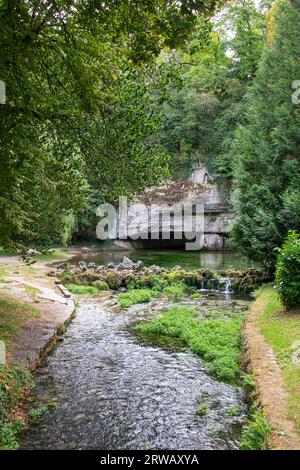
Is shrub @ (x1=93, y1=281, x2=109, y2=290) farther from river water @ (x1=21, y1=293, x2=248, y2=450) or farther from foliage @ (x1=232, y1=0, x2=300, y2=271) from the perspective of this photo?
river water @ (x1=21, y1=293, x2=248, y2=450)

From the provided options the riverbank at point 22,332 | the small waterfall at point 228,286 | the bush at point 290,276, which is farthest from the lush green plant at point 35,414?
the small waterfall at point 228,286

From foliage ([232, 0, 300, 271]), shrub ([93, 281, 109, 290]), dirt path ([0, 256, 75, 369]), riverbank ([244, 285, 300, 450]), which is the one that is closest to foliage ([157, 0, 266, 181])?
foliage ([232, 0, 300, 271])

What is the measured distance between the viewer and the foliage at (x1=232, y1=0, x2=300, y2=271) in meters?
16.4

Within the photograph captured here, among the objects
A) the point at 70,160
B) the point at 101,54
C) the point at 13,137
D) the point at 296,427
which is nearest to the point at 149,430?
the point at 296,427

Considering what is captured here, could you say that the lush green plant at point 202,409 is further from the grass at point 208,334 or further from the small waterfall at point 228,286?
the small waterfall at point 228,286

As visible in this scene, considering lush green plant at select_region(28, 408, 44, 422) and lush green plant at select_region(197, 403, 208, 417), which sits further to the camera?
lush green plant at select_region(197, 403, 208, 417)

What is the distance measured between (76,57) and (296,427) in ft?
22.6

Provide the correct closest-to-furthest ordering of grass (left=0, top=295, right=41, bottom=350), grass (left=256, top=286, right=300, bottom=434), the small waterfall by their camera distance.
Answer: grass (left=256, top=286, right=300, bottom=434) < grass (left=0, top=295, right=41, bottom=350) < the small waterfall

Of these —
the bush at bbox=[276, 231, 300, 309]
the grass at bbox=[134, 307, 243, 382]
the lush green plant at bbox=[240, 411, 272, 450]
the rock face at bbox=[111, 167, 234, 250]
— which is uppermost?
the rock face at bbox=[111, 167, 234, 250]

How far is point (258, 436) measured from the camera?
539cm

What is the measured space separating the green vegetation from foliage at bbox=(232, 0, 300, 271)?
1184cm

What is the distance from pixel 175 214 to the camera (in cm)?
3919

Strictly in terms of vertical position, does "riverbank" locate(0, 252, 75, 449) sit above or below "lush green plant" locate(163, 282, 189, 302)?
above
